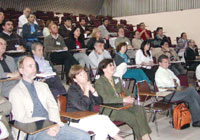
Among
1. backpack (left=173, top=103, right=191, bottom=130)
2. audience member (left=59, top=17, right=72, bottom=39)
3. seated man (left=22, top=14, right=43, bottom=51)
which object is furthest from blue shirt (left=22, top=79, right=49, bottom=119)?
audience member (left=59, top=17, right=72, bottom=39)

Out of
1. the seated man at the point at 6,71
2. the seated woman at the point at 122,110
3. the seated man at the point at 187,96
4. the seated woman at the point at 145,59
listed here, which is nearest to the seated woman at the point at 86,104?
the seated woman at the point at 122,110

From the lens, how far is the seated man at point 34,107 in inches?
83.8

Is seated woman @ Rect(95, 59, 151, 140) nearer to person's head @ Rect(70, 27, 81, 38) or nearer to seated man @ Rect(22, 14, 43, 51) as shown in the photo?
person's head @ Rect(70, 27, 81, 38)

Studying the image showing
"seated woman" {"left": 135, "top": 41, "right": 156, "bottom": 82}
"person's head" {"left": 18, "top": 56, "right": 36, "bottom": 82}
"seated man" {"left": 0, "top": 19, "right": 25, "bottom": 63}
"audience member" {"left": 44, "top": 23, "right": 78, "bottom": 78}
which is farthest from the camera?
"seated woman" {"left": 135, "top": 41, "right": 156, "bottom": 82}

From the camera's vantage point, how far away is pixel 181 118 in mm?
3582

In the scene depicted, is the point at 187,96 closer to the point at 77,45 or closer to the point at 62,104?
the point at 62,104

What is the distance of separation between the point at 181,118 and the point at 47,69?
2.21 meters

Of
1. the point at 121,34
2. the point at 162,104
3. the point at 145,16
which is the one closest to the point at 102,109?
the point at 162,104

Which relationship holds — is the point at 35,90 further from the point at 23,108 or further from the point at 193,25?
the point at 193,25

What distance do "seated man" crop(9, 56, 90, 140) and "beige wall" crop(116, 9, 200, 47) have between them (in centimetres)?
924

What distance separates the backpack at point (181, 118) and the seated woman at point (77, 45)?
6.78ft

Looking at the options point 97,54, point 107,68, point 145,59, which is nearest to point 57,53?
point 97,54

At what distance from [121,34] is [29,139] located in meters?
5.03

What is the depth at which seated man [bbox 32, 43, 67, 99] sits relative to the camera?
12.0 ft
